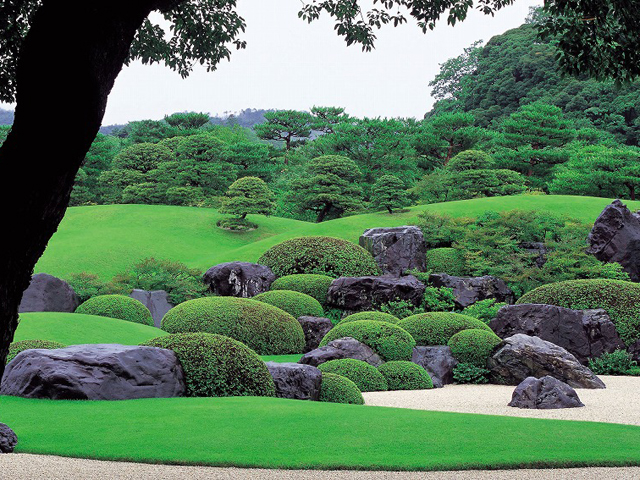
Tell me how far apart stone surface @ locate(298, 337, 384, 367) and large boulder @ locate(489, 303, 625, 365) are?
3670 millimetres

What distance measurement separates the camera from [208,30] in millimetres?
6930

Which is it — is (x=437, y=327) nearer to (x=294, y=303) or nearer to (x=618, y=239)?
(x=294, y=303)

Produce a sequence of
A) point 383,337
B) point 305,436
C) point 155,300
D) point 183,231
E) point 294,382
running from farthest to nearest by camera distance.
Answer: point 183,231 < point 155,300 < point 383,337 < point 294,382 < point 305,436

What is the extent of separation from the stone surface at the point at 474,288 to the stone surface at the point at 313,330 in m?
4.21

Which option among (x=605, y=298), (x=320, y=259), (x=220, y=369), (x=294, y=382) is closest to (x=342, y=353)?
(x=294, y=382)

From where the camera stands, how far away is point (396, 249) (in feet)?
61.1

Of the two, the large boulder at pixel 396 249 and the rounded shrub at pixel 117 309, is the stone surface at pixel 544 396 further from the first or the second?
the large boulder at pixel 396 249

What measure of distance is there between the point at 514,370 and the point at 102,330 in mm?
7296

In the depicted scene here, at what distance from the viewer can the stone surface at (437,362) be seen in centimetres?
1095

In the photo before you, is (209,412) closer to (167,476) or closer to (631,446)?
(167,476)

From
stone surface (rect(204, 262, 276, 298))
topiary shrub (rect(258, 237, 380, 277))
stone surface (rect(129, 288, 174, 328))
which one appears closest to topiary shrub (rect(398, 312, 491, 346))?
topiary shrub (rect(258, 237, 380, 277))

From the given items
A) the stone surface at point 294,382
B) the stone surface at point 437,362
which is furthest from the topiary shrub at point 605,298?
the stone surface at point 294,382

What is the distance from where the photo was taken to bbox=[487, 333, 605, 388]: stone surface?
1021cm

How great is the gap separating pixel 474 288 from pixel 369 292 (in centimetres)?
303
